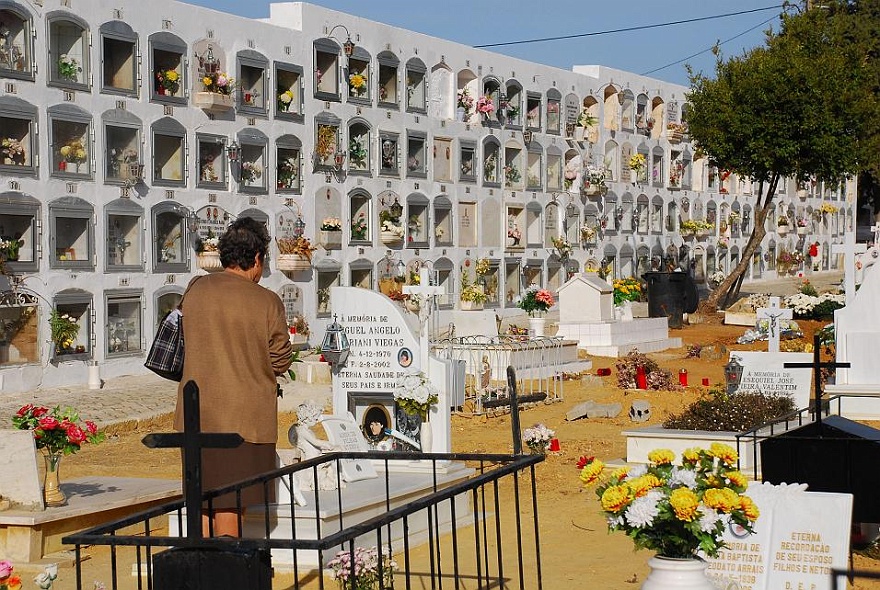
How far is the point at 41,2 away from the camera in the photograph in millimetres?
20469

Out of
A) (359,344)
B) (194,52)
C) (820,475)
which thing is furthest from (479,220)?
(820,475)

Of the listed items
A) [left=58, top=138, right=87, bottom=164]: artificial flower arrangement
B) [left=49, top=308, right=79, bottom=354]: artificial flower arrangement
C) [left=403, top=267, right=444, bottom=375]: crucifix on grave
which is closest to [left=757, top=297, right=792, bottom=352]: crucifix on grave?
[left=403, top=267, right=444, bottom=375]: crucifix on grave

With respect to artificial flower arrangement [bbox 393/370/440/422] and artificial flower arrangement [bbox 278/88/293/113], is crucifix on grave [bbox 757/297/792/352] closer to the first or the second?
artificial flower arrangement [bbox 393/370/440/422]

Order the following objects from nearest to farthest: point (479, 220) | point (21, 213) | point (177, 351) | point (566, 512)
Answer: point (177, 351)
point (566, 512)
point (21, 213)
point (479, 220)

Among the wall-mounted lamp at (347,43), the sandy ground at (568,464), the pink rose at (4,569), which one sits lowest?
the sandy ground at (568,464)

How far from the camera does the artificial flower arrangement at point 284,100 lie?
25781 mm

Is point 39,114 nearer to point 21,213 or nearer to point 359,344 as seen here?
point 21,213

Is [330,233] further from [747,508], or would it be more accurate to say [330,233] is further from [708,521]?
[708,521]

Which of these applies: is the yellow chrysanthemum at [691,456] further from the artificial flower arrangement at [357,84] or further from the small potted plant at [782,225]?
the small potted plant at [782,225]

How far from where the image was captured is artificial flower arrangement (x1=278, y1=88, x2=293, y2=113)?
25.8 meters

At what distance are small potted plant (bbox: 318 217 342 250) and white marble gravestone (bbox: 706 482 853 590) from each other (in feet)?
66.8

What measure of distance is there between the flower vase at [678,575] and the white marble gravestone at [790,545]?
1.56 metres

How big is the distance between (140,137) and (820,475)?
16.7 meters

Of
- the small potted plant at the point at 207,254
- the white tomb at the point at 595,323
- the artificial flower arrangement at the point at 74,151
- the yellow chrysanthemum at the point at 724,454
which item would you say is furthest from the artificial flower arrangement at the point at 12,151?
the yellow chrysanthemum at the point at 724,454
